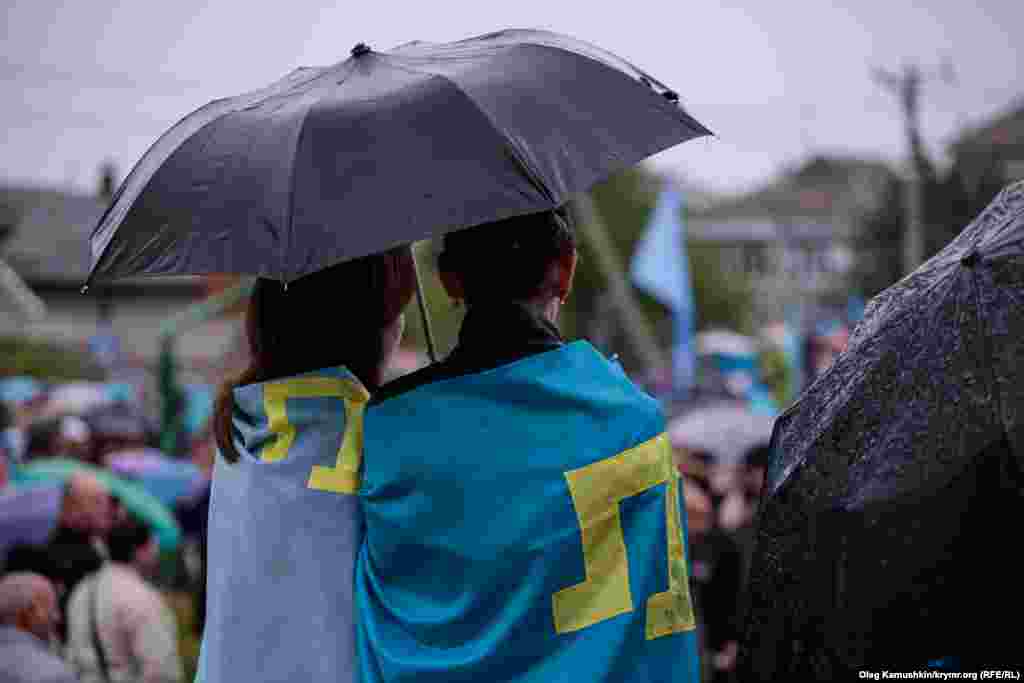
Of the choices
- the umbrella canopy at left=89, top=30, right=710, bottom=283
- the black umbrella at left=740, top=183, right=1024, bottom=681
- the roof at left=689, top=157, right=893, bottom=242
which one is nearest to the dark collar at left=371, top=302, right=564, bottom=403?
the umbrella canopy at left=89, top=30, right=710, bottom=283

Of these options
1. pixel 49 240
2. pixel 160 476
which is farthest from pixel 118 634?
pixel 49 240

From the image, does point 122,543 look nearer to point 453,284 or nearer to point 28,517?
point 28,517

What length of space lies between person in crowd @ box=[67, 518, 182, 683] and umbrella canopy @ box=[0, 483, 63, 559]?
2.32 ft

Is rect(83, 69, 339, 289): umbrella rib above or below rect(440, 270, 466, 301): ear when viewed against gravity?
above

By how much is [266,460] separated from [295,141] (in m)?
0.63

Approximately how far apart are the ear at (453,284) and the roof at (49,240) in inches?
2261

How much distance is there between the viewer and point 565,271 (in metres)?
2.83

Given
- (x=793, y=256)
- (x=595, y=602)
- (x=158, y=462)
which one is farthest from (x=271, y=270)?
(x=793, y=256)

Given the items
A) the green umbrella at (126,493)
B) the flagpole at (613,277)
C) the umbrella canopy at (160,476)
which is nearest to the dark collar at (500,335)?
the green umbrella at (126,493)

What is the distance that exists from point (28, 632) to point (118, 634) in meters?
0.86

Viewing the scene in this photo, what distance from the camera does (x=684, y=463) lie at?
868cm

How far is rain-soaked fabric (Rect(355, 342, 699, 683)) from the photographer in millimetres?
2545

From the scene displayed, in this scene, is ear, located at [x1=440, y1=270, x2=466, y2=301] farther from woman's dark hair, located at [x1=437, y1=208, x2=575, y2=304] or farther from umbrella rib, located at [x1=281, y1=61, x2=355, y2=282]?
umbrella rib, located at [x1=281, y1=61, x2=355, y2=282]

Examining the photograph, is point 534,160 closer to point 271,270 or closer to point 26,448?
point 271,270
